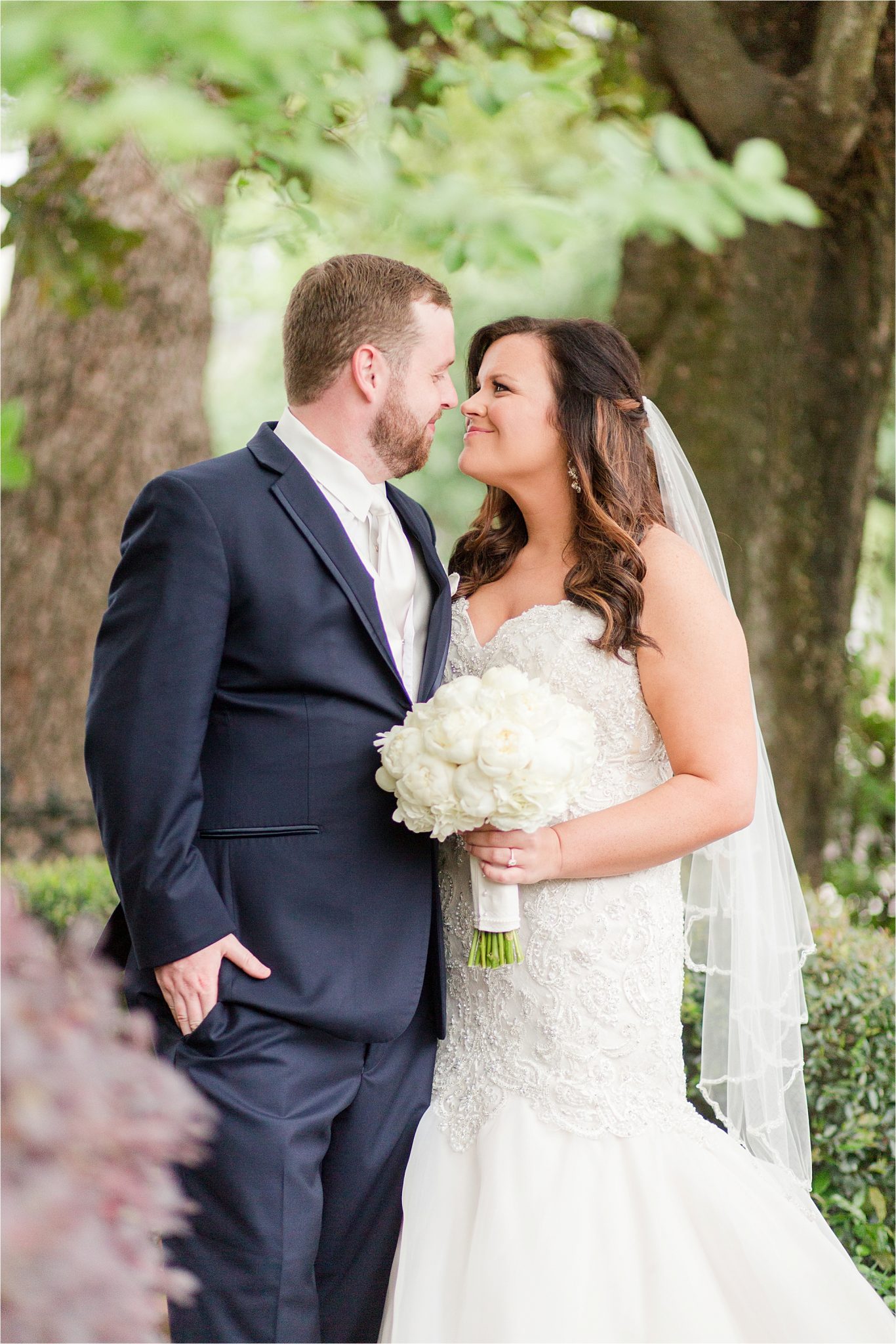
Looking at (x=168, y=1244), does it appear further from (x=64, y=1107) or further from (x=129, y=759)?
(x=64, y=1107)

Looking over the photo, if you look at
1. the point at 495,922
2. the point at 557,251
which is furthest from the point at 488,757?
the point at 557,251

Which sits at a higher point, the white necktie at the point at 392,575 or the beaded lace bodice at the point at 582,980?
the white necktie at the point at 392,575

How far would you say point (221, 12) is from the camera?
277 centimetres

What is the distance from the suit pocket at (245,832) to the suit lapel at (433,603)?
1.37ft

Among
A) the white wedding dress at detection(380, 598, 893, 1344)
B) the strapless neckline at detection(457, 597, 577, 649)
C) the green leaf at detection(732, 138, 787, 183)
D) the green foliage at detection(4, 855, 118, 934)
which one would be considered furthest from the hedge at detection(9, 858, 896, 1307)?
the green leaf at detection(732, 138, 787, 183)

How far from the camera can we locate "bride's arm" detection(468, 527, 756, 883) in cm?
261

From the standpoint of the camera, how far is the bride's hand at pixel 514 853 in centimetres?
245

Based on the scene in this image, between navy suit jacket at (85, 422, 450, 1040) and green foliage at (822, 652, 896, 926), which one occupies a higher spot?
navy suit jacket at (85, 422, 450, 1040)

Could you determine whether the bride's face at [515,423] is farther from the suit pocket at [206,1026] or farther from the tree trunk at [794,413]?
the tree trunk at [794,413]

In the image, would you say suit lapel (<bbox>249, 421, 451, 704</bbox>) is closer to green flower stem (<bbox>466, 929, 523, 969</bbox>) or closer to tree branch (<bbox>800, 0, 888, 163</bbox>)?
green flower stem (<bbox>466, 929, 523, 969</bbox>)

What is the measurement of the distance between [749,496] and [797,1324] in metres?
3.63

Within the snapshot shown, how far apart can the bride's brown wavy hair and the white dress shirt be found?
0.44 metres

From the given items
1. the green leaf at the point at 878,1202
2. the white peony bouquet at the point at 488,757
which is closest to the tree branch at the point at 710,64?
the white peony bouquet at the point at 488,757

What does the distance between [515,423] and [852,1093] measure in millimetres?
2301
